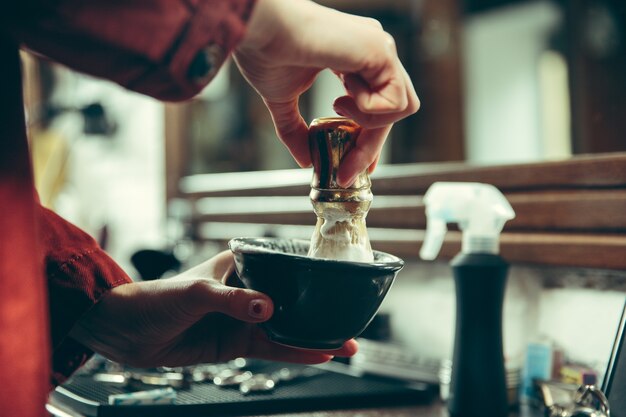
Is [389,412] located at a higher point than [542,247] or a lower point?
lower

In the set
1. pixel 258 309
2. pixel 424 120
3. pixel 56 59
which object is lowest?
pixel 258 309

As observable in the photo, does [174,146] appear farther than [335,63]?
Yes

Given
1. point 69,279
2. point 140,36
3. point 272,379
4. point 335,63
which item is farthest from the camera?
point 272,379

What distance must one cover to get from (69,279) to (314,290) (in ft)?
1.10

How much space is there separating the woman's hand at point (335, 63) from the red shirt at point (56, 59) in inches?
1.7

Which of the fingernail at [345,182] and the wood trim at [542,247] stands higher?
the fingernail at [345,182]

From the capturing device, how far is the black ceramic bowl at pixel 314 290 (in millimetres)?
605

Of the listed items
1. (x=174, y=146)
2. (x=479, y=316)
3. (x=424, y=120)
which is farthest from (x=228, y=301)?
(x=174, y=146)

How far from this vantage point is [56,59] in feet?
1.69

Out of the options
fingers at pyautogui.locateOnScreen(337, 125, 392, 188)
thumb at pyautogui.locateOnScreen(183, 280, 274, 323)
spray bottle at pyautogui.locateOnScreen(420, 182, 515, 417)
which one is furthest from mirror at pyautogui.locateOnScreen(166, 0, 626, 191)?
thumb at pyautogui.locateOnScreen(183, 280, 274, 323)

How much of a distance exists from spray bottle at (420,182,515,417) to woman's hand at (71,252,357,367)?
0.78ft

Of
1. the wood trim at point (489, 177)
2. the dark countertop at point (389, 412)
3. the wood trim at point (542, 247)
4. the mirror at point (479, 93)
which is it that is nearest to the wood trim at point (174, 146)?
the mirror at point (479, 93)

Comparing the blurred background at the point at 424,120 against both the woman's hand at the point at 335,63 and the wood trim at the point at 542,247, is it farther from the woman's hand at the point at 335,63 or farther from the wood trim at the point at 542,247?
the woman's hand at the point at 335,63

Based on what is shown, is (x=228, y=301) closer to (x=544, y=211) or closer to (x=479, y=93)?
(x=544, y=211)
